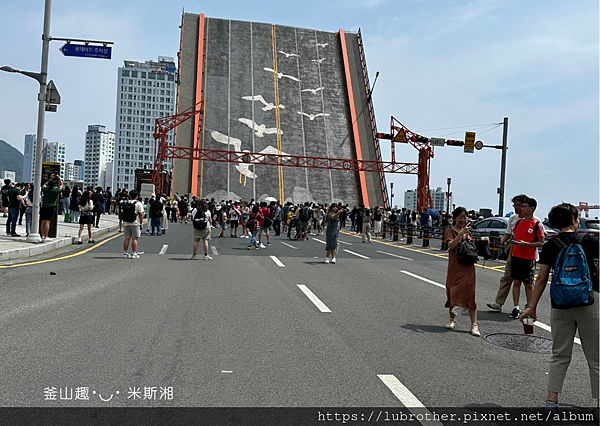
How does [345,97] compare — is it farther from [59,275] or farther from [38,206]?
[59,275]

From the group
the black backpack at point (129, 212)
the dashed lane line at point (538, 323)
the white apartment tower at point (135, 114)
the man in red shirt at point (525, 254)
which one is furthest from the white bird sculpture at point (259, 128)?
the white apartment tower at point (135, 114)

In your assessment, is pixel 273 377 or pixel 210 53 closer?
pixel 273 377

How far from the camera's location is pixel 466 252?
6707mm

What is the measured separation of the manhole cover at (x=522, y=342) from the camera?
615 cm

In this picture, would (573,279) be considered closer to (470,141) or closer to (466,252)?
(466,252)

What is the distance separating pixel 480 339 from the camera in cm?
655

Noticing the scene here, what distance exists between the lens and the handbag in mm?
6699

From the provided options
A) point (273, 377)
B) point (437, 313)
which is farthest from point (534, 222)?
point (273, 377)

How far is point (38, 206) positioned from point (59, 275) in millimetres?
5900

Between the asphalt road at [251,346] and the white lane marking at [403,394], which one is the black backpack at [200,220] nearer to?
the asphalt road at [251,346]

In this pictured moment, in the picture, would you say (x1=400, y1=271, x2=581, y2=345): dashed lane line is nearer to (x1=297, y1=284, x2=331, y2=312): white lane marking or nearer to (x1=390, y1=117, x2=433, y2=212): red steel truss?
(x1=297, y1=284, x2=331, y2=312): white lane marking

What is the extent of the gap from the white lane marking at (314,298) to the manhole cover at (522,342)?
2.48m

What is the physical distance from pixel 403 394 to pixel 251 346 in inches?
77.6

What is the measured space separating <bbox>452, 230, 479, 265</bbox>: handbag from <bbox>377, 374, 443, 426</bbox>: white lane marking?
252cm
